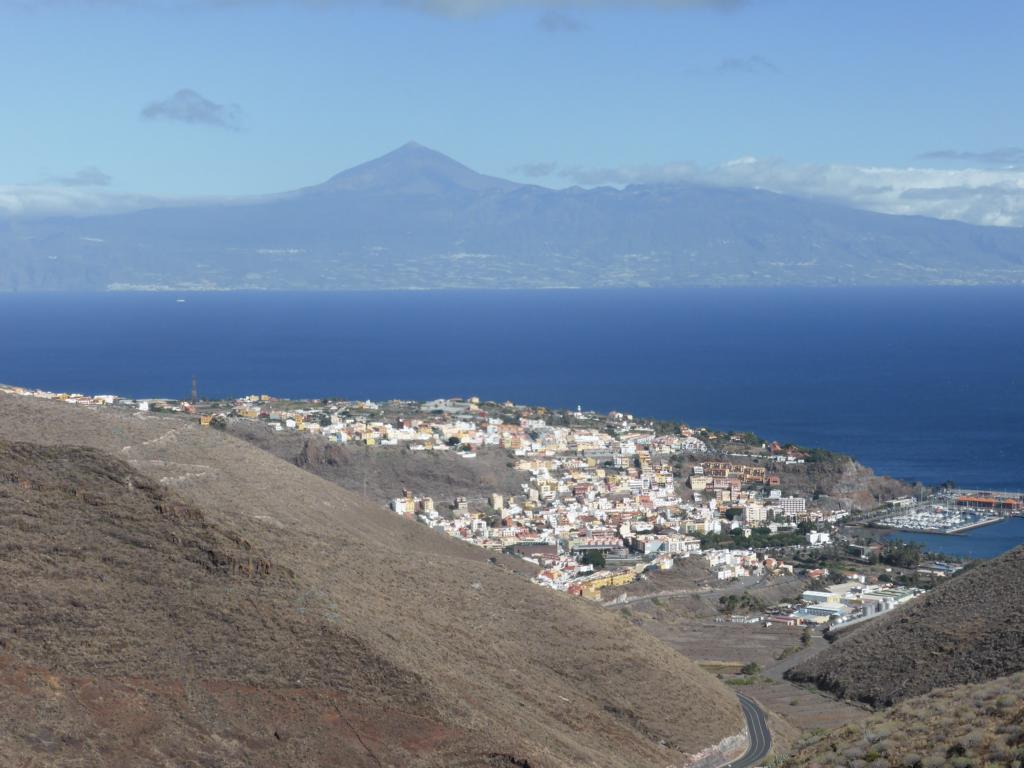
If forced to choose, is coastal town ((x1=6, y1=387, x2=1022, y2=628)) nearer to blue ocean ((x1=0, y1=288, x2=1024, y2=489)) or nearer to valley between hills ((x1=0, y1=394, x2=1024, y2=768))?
blue ocean ((x1=0, y1=288, x2=1024, y2=489))

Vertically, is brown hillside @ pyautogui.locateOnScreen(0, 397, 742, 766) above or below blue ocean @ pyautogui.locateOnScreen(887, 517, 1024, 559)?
above

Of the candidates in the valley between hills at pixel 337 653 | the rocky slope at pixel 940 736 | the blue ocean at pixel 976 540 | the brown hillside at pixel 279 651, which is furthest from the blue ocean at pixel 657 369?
the rocky slope at pixel 940 736

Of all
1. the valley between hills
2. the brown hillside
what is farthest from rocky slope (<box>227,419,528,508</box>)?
the brown hillside

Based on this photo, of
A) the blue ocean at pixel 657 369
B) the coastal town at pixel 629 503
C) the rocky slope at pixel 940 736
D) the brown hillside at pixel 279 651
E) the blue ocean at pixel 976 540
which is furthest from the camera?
the blue ocean at pixel 657 369

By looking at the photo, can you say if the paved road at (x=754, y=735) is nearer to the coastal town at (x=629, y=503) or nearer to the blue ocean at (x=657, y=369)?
the coastal town at (x=629, y=503)

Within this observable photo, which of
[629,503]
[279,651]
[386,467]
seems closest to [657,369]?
[629,503]
